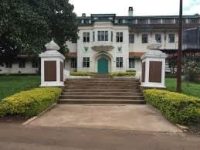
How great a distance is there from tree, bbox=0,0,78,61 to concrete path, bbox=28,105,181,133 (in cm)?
1189

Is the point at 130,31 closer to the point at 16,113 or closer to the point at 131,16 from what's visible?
the point at 131,16

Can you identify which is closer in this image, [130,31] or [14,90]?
[14,90]

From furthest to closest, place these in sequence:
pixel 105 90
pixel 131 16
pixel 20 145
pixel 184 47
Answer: pixel 131 16, pixel 184 47, pixel 105 90, pixel 20 145

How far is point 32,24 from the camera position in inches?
1155

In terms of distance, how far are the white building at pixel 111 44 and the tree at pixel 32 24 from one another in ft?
47.1

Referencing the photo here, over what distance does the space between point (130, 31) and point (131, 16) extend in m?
7.21

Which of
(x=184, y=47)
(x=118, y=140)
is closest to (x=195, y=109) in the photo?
(x=118, y=140)

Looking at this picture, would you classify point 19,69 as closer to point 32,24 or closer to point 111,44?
point 111,44

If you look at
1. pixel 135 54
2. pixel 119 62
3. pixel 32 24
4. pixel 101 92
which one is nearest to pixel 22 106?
pixel 101 92

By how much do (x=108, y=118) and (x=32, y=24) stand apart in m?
Answer: 16.9

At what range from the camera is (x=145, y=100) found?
768 inches

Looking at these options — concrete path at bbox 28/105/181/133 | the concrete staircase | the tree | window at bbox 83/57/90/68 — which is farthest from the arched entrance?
concrete path at bbox 28/105/181/133

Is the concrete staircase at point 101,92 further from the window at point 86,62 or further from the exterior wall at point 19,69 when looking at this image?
the exterior wall at point 19,69

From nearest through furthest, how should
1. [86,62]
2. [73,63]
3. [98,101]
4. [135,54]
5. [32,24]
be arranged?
[98,101] < [32,24] < [86,62] < [135,54] < [73,63]
